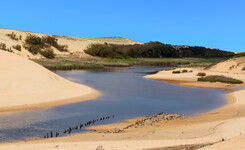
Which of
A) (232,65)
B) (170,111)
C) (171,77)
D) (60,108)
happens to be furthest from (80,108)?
(232,65)

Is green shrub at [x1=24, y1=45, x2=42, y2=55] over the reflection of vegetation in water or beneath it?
over

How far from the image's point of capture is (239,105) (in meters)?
17.6

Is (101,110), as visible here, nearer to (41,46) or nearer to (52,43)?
(41,46)

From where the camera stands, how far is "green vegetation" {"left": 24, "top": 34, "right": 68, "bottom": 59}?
65.9 m

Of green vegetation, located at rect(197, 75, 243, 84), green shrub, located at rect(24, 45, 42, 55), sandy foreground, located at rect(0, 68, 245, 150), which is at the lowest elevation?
sandy foreground, located at rect(0, 68, 245, 150)

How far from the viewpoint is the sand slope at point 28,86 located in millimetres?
17172

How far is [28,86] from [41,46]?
184ft

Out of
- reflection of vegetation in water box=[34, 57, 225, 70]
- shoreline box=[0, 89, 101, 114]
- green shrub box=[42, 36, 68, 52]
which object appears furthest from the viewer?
green shrub box=[42, 36, 68, 52]

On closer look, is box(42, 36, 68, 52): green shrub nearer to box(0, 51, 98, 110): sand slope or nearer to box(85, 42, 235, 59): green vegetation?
box(85, 42, 235, 59): green vegetation

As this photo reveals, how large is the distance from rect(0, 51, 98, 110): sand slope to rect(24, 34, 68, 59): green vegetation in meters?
44.2

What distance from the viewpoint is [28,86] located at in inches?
758

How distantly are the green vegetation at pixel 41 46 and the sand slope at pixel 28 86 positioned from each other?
1741 inches

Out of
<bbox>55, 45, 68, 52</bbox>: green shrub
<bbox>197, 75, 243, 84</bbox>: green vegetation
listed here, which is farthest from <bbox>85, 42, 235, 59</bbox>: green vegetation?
<bbox>197, 75, 243, 84</bbox>: green vegetation

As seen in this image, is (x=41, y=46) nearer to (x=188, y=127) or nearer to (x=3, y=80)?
(x=3, y=80)
